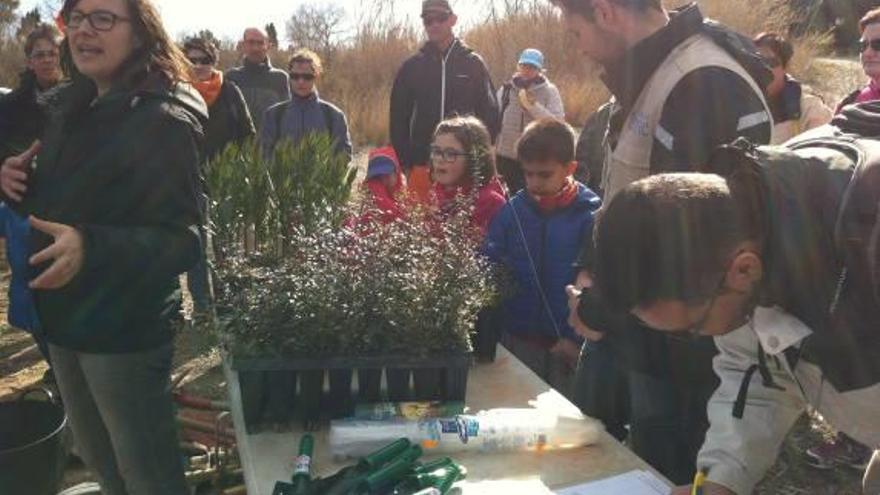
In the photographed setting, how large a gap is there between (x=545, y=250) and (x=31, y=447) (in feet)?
5.33

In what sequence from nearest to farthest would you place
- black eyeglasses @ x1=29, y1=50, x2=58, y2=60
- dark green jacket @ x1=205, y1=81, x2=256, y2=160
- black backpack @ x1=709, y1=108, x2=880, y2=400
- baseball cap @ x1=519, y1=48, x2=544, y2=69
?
1. black backpack @ x1=709, y1=108, x2=880, y2=400
2. black eyeglasses @ x1=29, y1=50, x2=58, y2=60
3. dark green jacket @ x1=205, y1=81, x2=256, y2=160
4. baseball cap @ x1=519, y1=48, x2=544, y2=69

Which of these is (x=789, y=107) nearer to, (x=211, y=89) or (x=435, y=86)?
(x=435, y=86)

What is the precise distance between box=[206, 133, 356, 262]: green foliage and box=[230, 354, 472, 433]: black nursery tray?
69 cm

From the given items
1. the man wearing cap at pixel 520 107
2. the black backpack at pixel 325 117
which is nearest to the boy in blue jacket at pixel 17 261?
the black backpack at pixel 325 117

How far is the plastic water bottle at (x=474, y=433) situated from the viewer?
59.5 inches

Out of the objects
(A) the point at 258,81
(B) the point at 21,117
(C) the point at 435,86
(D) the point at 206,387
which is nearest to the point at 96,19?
(B) the point at 21,117

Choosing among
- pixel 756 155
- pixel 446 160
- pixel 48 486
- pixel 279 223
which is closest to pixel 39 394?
pixel 48 486

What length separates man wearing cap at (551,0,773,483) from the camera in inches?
65.6

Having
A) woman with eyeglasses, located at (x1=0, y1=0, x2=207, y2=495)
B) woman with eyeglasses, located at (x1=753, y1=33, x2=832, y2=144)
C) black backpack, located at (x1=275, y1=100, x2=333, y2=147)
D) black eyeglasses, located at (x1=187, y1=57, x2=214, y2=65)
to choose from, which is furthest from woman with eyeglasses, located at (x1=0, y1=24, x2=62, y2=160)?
woman with eyeglasses, located at (x1=753, y1=33, x2=832, y2=144)

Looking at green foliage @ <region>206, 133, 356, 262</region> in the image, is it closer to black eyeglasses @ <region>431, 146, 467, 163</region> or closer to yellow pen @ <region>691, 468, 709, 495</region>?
black eyeglasses @ <region>431, 146, 467, 163</region>

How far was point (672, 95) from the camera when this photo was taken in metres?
1.72

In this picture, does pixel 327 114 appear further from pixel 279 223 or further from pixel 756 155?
pixel 756 155

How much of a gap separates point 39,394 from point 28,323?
1.25 ft

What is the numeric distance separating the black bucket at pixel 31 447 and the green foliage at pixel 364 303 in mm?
1102
